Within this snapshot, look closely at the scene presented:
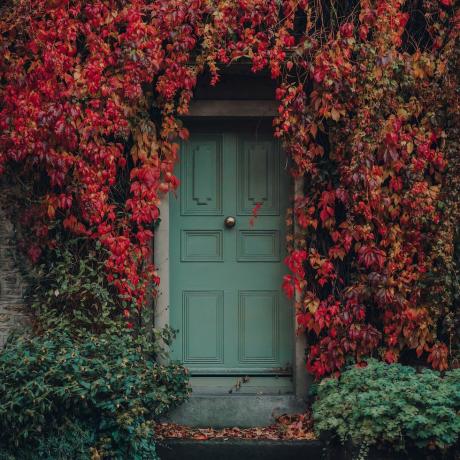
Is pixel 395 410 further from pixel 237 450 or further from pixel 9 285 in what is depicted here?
pixel 9 285

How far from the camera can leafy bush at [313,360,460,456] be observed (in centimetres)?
500

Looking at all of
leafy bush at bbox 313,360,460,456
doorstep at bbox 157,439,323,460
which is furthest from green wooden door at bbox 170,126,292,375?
leafy bush at bbox 313,360,460,456

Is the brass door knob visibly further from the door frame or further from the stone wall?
the stone wall

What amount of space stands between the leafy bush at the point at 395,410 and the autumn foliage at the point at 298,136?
0.66m

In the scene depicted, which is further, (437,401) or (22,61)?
(22,61)

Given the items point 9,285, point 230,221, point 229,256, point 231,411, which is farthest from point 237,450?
point 9,285

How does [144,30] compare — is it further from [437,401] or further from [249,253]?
[437,401]

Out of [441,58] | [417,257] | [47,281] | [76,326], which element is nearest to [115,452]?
[76,326]

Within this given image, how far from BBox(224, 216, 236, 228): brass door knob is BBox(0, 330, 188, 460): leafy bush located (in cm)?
157

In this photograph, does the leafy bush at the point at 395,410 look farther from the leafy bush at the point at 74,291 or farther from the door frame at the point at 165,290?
the leafy bush at the point at 74,291

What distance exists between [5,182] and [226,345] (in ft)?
7.39

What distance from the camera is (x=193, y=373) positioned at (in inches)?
259

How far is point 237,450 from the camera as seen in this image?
19.2ft

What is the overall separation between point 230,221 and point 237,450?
1.88m
